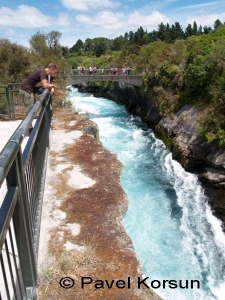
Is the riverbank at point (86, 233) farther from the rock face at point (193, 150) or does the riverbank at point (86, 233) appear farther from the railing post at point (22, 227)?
the rock face at point (193, 150)

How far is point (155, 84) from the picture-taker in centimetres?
2872

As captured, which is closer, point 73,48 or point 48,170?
point 48,170

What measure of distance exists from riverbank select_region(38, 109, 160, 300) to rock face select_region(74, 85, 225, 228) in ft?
35.3

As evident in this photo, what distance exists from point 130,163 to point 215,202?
6.31 m

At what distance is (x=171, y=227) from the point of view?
12.6 metres

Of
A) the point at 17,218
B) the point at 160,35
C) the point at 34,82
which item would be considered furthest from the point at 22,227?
the point at 160,35

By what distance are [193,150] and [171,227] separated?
7.41 meters

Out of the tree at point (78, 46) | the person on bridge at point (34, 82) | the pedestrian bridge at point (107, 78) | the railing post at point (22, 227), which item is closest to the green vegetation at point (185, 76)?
the pedestrian bridge at point (107, 78)

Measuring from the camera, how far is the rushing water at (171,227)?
9953mm

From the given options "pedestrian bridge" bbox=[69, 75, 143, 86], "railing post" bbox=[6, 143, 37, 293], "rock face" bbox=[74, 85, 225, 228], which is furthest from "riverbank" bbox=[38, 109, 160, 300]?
"pedestrian bridge" bbox=[69, 75, 143, 86]

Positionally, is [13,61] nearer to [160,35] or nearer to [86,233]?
[86,233]

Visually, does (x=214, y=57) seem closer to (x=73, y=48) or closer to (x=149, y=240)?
(x=149, y=240)

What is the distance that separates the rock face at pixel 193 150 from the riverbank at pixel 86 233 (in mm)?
10770

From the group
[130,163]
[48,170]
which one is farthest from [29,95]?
[130,163]
